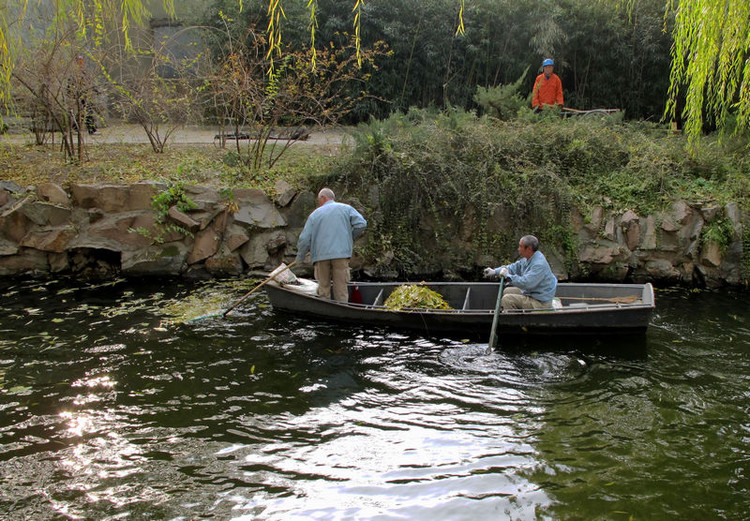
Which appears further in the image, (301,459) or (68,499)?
(301,459)

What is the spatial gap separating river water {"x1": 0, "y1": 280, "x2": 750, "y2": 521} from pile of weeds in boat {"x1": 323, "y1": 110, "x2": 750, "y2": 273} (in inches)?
121

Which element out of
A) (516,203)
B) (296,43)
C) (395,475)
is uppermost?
(296,43)

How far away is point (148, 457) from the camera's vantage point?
4805 mm

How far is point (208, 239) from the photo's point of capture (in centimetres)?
1041

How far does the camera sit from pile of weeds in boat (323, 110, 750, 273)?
10500 millimetres

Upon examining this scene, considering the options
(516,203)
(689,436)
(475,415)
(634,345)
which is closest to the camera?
(689,436)

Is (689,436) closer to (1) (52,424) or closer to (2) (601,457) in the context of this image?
(2) (601,457)

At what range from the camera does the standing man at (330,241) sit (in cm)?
812

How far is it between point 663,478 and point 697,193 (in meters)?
7.85

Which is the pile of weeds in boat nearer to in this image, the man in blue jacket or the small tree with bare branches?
the small tree with bare branches

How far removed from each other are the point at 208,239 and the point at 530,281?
596cm

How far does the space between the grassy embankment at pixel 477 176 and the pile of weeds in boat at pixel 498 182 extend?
0.07ft

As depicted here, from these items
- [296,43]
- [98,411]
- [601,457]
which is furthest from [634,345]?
[296,43]

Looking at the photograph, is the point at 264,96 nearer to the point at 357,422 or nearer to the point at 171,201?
the point at 171,201
